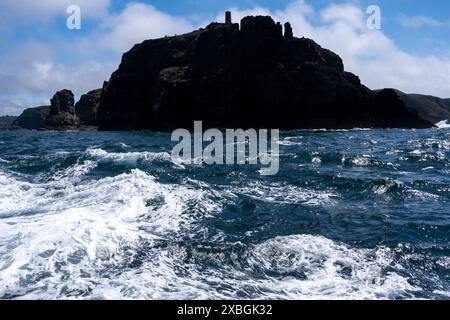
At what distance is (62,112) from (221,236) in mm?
169411

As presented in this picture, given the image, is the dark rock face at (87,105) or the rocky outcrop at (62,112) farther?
the dark rock face at (87,105)

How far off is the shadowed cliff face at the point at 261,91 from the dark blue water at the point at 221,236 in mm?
88448

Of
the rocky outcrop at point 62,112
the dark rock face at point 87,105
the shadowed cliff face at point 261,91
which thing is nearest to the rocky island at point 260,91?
the shadowed cliff face at point 261,91

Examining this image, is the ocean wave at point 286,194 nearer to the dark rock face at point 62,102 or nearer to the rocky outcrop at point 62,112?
the rocky outcrop at point 62,112

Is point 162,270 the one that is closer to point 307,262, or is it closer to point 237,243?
point 237,243

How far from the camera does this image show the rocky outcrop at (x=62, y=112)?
15105cm

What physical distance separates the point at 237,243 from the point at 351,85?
111926 millimetres

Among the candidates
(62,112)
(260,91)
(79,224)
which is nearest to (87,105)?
(62,112)

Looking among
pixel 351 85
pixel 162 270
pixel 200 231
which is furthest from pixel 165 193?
pixel 351 85

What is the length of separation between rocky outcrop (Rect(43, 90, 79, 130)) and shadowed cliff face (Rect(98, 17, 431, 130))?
135 ft

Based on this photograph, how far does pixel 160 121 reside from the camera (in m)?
115

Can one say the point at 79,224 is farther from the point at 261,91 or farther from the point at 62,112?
the point at 62,112

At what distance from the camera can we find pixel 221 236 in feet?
39.9

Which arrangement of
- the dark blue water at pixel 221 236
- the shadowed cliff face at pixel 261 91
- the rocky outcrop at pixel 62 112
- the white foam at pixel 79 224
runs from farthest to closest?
the rocky outcrop at pixel 62 112
the shadowed cliff face at pixel 261 91
the white foam at pixel 79 224
the dark blue water at pixel 221 236
